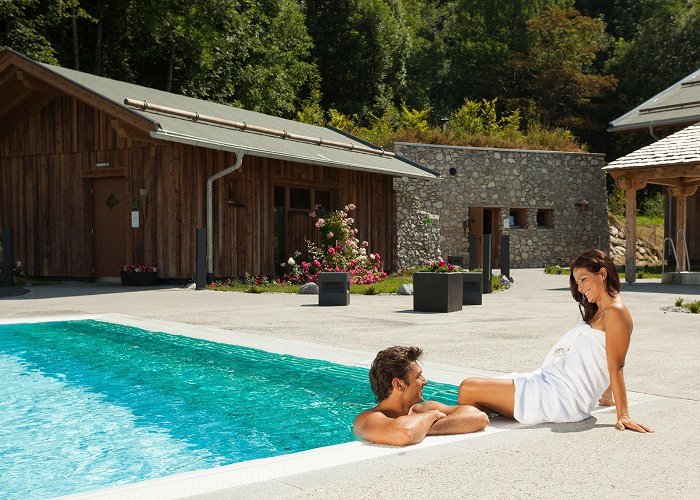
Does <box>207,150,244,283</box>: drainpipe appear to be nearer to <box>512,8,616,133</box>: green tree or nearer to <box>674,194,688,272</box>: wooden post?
<box>674,194,688,272</box>: wooden post

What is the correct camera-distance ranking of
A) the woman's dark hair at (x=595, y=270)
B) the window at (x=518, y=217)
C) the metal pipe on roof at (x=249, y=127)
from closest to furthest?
the woman's dark hair at (x=595, y=270), the metal pipe on roof at (x=249, y=127), the window at (x=518, y=217)

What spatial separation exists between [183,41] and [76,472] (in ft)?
97.5

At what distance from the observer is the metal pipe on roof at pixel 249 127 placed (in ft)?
53.2

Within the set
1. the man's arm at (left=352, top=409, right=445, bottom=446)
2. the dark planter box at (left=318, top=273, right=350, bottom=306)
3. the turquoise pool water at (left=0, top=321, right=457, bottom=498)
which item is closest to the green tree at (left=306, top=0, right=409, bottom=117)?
the dark planter box at (left=318, top=273, right=350, bottom=306)

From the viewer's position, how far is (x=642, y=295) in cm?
1480

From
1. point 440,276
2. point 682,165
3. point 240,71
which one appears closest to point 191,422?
point 440,276

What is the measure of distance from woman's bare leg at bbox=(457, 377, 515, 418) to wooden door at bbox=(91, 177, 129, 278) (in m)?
14.5

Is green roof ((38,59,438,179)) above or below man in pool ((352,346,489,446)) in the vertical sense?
above

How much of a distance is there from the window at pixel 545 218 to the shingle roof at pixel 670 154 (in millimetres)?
10512

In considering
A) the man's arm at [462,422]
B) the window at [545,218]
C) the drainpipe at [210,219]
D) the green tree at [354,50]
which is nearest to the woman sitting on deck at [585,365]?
the man's arm at [462,422]

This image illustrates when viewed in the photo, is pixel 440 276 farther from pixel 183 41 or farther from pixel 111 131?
pixel 183 41

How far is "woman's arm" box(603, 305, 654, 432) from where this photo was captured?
4195mm

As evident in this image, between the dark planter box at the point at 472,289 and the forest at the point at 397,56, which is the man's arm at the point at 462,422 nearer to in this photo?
the dark planter box at the point at 472,289

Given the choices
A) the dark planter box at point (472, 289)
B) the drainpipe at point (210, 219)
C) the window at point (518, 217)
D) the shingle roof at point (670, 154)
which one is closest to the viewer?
the dark planter box at point (472, 289)
